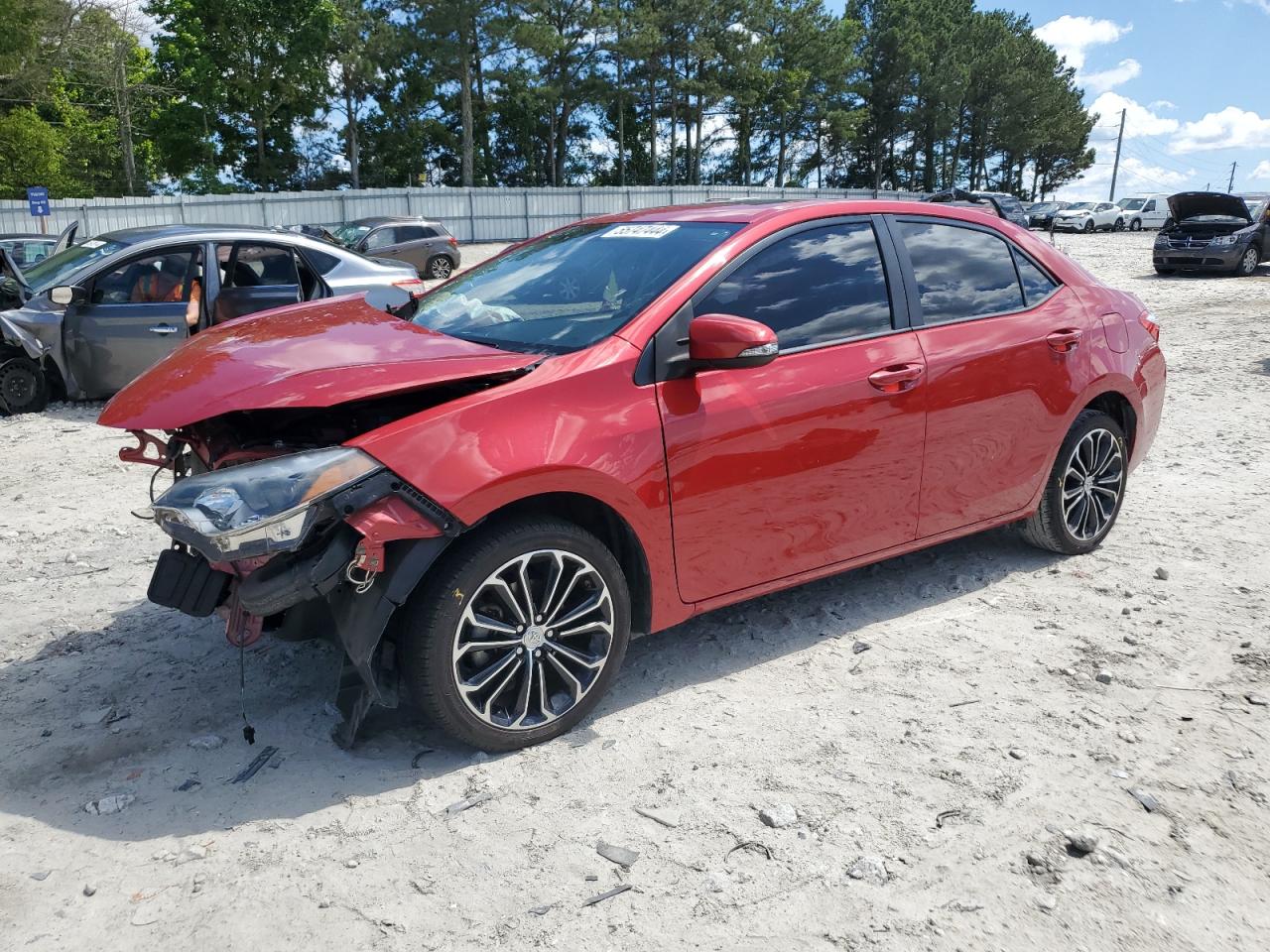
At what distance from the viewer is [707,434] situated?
3.52m

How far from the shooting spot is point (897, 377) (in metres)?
4.00

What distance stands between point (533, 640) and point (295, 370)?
1.13 meters

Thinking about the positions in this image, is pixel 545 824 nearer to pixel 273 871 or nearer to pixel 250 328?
pixel 273 871

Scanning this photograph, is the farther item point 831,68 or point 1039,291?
point 831,68

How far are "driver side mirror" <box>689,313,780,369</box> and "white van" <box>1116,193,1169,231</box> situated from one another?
4587 centimetres

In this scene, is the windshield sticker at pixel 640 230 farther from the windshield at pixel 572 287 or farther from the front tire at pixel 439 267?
the front tire at pixel 439 267

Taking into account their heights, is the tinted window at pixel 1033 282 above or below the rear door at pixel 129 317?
above

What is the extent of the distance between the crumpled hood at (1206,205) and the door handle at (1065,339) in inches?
773

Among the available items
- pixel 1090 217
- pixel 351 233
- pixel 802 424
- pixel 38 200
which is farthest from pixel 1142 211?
pixel 802 424

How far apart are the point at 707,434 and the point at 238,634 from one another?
1.65 meters

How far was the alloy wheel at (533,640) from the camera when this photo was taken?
A: 3193mm

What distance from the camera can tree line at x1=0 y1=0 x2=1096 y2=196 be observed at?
37562 millimetres

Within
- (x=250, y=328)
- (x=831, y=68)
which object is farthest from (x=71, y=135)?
(x=250, y=328)

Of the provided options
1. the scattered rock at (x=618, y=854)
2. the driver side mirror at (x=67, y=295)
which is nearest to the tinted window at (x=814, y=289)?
the scattered rock at (x=618, y=854)
